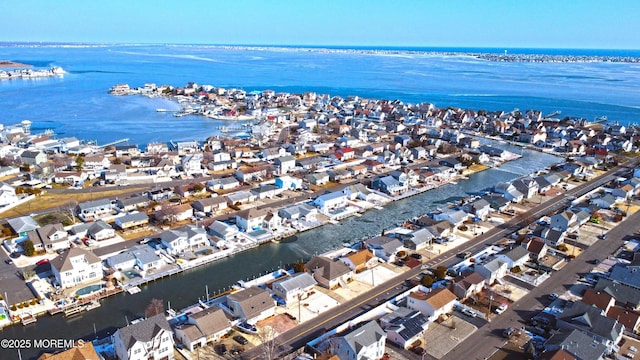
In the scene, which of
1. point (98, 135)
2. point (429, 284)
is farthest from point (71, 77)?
point (429, 284)

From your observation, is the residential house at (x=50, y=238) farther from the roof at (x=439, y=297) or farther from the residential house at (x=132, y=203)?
the roof at (x=439, y=297)

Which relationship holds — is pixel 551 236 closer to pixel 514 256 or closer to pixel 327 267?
pixel 514 256

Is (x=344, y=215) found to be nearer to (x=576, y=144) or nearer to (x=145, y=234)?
(x=145, y=234)

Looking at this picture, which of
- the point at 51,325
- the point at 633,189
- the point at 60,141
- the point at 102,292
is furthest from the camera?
the point at 60,141

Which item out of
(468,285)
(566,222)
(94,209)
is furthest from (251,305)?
(566,222)

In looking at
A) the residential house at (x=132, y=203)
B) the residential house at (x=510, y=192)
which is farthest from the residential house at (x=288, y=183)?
the residential house at (x=510, y=192)

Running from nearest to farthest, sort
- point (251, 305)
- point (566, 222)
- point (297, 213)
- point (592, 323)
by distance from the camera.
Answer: point (592, 323) → point (251, 305) → point (566, 222) → point (297, 213)

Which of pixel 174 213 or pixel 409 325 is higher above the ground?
pixel 409 325
